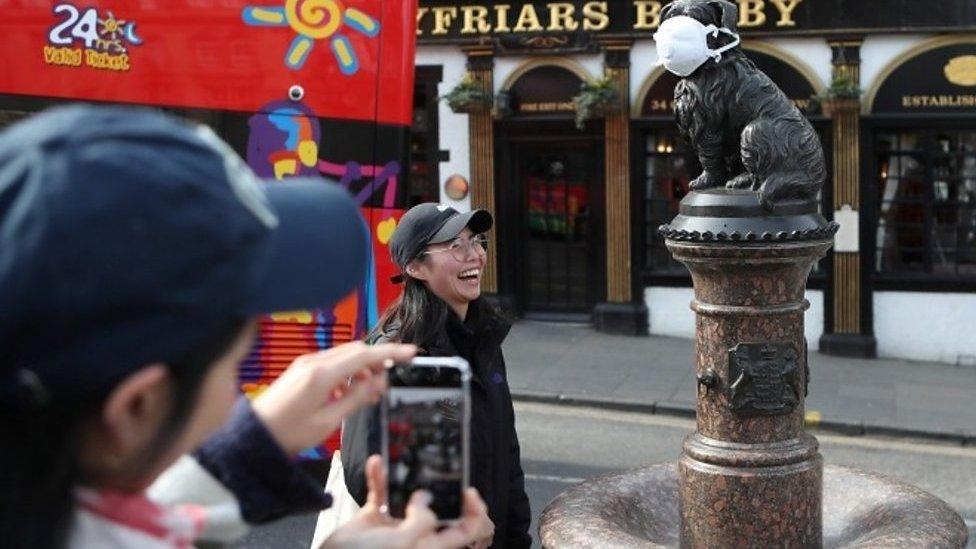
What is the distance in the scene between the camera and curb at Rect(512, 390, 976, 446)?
34.2 ft

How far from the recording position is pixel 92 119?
1.13m

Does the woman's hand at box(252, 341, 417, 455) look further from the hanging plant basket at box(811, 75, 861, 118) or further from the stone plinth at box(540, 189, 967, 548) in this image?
the hanging plant basket at box(811, 75, 861, 118)

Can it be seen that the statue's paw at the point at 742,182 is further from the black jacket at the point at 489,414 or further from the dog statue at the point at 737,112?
the black jacket at the point at 489,414

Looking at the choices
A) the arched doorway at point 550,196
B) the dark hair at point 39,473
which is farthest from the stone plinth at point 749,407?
the arched doorway at point 550,196

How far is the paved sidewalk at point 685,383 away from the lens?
35.6ft

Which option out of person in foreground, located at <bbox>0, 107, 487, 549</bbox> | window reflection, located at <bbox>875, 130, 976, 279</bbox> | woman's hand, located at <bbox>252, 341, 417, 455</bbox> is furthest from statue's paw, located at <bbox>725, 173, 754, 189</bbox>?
window reflection, located at <bbox>875, 130, 976, 279</bbox>

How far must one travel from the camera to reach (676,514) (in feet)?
16.4

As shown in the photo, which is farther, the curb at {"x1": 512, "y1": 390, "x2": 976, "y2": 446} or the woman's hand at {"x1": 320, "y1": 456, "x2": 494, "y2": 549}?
the curb at {"x1": 512, "y1": 390, "x2": 976, "y2": 446}

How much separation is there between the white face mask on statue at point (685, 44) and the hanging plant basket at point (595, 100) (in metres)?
9.60

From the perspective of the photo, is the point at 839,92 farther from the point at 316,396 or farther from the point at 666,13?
the point at 316,396

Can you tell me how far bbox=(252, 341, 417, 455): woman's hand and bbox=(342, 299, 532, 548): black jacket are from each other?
6.51ft

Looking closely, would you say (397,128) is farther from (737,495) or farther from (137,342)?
(137,342)

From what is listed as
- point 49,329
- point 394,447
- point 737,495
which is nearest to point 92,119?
point 49,329

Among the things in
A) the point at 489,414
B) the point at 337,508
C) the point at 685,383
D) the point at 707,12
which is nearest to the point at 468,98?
the point at 685,383
